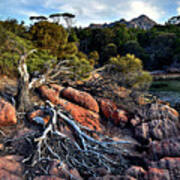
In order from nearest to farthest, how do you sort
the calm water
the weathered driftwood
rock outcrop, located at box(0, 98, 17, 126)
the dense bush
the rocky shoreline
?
the rocky shoreline, the weathered driftwood, rock outcrop, located at box(0, 98, 17, 126), the dense bush, the calm water

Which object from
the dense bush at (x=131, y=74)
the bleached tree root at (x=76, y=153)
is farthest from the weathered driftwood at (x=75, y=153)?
the dense bush at (x=131, y=74)

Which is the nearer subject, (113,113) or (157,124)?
(157,124)

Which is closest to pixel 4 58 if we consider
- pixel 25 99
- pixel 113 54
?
pixel 25 99

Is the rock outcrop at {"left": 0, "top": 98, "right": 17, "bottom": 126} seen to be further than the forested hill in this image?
No

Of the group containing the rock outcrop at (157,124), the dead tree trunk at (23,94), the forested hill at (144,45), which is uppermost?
the forested hill at (144,45)

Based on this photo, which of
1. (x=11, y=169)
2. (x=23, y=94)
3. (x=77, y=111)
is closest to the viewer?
(x=11, y=169)

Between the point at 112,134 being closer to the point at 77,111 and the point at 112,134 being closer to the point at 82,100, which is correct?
the point at 77,111

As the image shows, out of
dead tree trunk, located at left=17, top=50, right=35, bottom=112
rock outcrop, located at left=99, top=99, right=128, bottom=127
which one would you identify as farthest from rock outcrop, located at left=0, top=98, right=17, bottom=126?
rock outcrop, located at left=99, top=99, right=128, bottom=127

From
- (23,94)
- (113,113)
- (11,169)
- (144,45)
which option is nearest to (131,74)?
(113,113)

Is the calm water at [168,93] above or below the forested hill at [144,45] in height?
below

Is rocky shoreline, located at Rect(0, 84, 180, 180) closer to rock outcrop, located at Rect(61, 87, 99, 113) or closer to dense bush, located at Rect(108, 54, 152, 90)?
rock outcrop, located at Rect(61, 87, 99, 113)

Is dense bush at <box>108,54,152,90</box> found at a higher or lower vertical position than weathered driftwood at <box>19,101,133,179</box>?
higher

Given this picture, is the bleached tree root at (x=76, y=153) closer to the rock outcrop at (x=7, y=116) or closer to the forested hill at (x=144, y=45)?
the rock outcrop at (x=7, y=116)

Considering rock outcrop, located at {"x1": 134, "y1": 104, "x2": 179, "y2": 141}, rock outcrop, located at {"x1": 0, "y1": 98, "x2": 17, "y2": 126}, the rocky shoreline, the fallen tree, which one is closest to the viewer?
the rocky shoreline
